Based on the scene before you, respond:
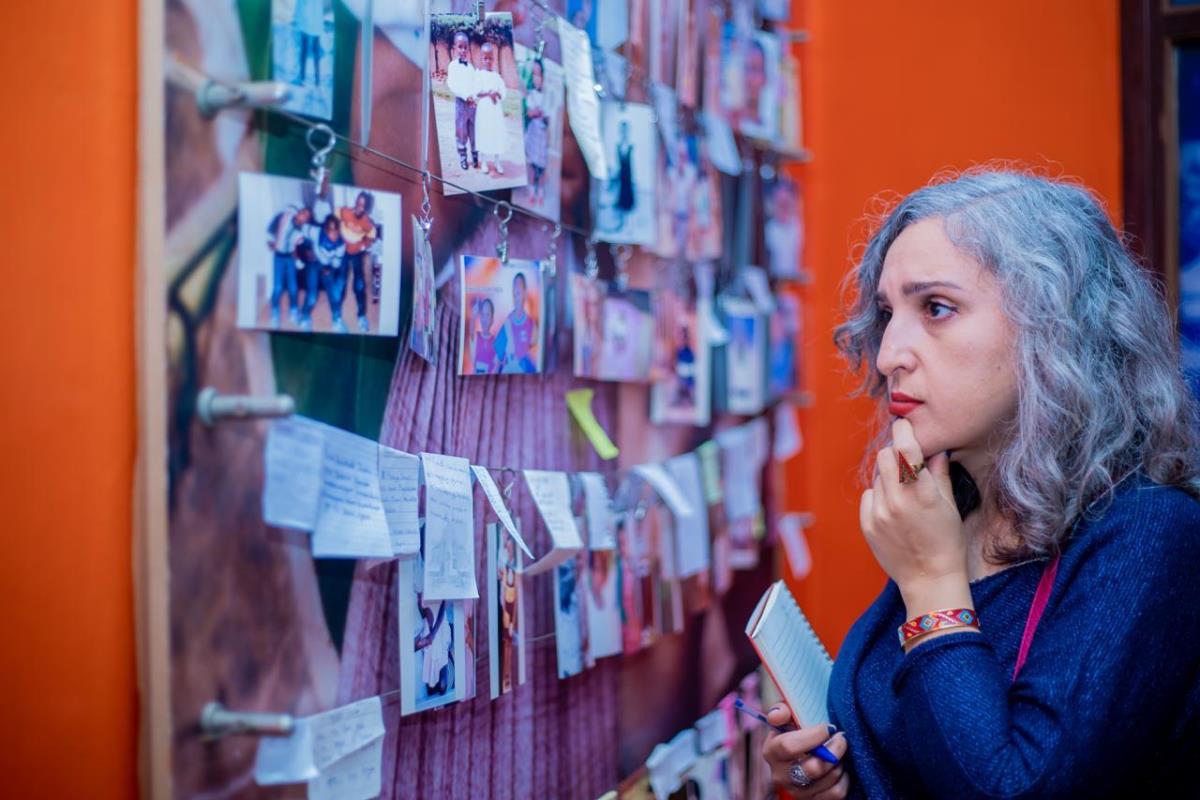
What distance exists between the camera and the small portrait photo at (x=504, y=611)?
5.37 feet

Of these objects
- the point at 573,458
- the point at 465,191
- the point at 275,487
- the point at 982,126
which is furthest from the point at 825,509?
the point at 275,487

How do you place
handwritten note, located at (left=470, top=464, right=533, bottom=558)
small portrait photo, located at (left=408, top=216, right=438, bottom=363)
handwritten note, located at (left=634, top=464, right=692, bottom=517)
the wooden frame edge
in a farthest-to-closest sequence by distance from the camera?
handwritten note, located at (left=634, top=464, right=692, bottom=517)
handwritten note, located at (left=470, top=464, right=533, bottom=558)
small portrait photo, located at (left=408, top=216, right=438, bottom=363)
the wooden frame edge

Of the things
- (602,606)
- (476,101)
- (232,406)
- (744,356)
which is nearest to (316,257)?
(232,406)

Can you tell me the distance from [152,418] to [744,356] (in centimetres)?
166

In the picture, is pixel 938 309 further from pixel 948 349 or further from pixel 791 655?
pixel 791 655

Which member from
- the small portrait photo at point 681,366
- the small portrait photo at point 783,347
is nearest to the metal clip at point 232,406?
the small portrait photo at point 681,366

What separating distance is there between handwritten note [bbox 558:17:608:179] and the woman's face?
0.60 metres

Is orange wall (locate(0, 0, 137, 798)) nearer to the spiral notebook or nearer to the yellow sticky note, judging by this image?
the spiral notebook

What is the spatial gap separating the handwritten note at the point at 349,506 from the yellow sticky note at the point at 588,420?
0.60 metres

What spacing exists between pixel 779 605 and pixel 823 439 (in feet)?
5.08

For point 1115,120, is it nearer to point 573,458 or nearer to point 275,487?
point 573,458

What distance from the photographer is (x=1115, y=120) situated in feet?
9.68

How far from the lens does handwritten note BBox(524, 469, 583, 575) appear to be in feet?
5.55

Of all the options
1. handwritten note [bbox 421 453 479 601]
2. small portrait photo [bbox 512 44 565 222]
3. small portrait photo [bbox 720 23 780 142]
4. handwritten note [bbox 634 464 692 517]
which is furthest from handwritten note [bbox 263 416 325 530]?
small portrait photo [bbox 720 23 780 142]
